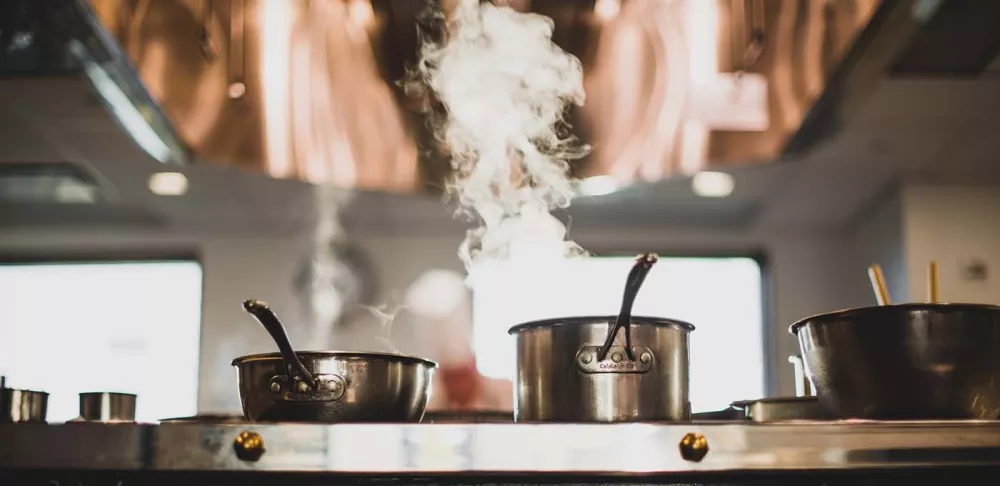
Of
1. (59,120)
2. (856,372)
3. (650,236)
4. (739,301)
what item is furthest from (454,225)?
(856,372)

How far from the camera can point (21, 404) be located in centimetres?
146

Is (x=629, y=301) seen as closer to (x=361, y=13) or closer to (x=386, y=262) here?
(x=361, y=13)

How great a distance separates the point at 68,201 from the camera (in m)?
4.86

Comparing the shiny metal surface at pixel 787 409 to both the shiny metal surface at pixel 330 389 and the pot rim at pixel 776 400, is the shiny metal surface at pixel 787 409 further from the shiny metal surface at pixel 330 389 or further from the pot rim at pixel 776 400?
the shiny metal surface at pixel 330 389

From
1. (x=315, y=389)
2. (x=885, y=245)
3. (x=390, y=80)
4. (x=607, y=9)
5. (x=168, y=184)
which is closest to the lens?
(x=315, y=389)

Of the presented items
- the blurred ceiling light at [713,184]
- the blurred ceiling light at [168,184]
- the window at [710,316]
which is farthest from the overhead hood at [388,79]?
the window at [710,316]

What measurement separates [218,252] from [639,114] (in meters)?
4.09

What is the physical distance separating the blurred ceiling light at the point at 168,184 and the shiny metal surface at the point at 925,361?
3643mm

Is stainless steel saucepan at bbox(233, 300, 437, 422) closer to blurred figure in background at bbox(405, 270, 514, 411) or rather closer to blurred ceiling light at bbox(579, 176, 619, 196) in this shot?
blurred ceiling light at bbox(579, 176, 619, 196)

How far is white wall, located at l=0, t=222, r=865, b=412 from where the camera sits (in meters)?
5.30

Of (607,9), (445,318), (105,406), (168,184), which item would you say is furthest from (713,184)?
(105,406)

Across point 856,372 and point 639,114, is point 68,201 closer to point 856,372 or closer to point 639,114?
point 639,114

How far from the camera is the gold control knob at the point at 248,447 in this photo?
2.94 ft

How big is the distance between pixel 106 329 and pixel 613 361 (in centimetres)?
504
